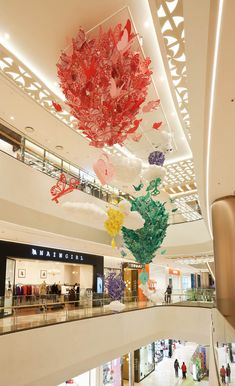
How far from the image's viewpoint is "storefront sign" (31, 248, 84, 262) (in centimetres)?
1231

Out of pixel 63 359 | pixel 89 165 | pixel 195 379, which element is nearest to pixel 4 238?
pixel 89 165

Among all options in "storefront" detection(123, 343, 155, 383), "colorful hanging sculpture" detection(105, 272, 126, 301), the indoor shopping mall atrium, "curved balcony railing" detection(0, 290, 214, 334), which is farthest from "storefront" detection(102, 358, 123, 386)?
"colorful hanging sculpture" detection(105, 272, 126, 301)

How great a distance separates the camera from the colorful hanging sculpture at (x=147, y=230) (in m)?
7.17

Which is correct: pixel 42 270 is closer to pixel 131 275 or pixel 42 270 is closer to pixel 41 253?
pixel 41 253

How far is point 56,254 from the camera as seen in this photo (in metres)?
13.3

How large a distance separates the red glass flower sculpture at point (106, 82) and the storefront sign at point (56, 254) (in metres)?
9.15

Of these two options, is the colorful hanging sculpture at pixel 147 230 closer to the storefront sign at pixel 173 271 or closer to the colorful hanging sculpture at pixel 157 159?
the colorful hanging sculpture at pixel 157 159

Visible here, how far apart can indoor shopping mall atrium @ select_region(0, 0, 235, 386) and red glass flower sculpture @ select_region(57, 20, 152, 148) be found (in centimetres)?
2

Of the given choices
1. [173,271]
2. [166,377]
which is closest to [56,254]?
[166,377]

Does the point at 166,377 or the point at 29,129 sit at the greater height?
the point at 29,129

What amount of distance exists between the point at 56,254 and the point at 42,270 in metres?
3.12

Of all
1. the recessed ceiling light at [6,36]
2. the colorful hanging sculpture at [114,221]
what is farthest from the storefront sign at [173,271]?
the recessed ceiling light at [6,36]

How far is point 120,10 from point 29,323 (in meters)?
6.42

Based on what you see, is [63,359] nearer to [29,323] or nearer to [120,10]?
[29,323]
